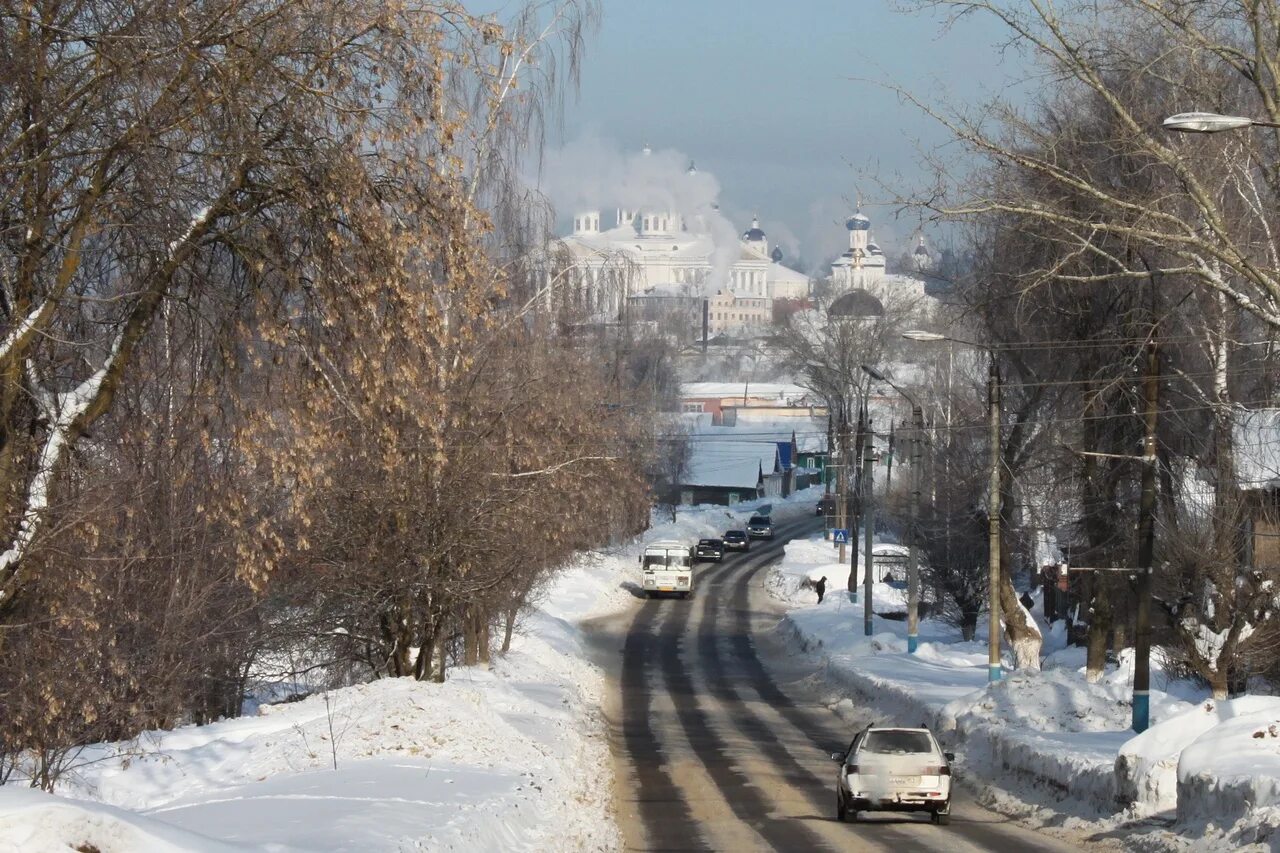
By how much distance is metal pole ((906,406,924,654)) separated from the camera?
42125mm

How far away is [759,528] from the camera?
332ft

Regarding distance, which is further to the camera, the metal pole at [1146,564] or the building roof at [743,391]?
the building roof at [743,391]

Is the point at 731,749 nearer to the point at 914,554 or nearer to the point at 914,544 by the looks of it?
the point at 914,554

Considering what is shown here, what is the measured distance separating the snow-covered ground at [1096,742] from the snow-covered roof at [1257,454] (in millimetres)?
5221

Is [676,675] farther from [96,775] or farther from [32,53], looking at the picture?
[32,53]

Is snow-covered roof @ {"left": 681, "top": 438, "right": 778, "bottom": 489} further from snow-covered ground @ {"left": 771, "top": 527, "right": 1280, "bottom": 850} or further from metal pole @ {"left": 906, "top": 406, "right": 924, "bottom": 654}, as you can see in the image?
snow-covered ground @ {"left": 771, "top": 527, "right": 1280, "bottom": 850}

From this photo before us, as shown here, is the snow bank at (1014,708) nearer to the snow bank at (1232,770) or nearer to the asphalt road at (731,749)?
the asphalt road at (731,749)

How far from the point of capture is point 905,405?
11312 cm

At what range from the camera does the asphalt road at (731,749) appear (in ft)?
60.0

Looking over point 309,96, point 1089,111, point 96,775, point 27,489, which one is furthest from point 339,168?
point 1089,111

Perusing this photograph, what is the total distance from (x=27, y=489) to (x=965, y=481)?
122 ft

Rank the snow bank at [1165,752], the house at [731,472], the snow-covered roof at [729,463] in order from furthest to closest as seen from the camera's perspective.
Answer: the snow-covered roof at [729,463] → the house at [731,472] → the snow bank at [1165,752]

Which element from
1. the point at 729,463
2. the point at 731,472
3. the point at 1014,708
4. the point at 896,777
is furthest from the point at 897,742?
the point at 729,463

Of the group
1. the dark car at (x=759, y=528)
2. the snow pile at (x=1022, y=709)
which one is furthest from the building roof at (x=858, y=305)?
the snow pile at (x=1022, y=709)
